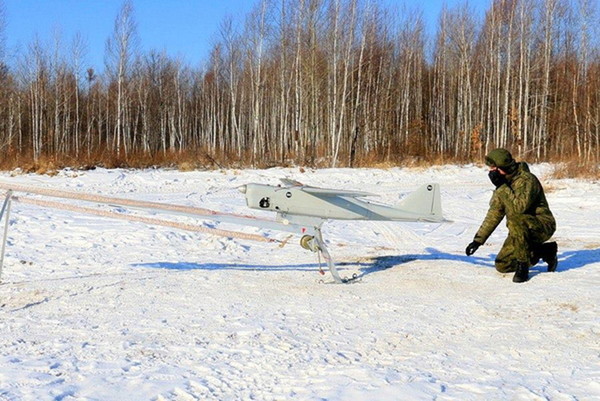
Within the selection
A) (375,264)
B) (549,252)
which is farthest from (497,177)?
(375,264)

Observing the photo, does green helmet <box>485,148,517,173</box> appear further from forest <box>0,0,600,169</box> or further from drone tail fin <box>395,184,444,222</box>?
forest <box>0,0,600,169</box>

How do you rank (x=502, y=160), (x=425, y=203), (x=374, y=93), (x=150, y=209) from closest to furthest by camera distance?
1. (x=150, y=209)
2. (x=502, y=160)
3. (x=425, y=203)
4. (x=374, y=93)

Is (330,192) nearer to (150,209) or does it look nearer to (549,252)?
(150,209)

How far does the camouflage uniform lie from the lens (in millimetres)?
6383

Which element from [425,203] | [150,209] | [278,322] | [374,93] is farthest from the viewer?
[374,93]

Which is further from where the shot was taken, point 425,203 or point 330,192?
point 425,203

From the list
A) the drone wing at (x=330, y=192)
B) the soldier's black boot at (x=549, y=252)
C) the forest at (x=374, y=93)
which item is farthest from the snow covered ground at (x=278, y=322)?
the forest at (x=374, y=93)

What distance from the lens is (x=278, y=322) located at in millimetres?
4797

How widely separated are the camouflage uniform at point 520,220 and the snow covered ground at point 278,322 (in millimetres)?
256

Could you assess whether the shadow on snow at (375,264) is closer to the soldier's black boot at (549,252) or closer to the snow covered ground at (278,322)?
the snow covered ground at (278,322)

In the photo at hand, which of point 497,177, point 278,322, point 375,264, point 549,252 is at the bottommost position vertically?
point 278,322

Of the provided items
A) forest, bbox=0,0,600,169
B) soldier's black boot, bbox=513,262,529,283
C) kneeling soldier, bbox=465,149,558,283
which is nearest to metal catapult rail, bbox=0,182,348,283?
kneeling soldier, bbox=465,149,558,283

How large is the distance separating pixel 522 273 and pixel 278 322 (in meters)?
2.66

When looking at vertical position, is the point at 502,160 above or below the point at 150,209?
above
